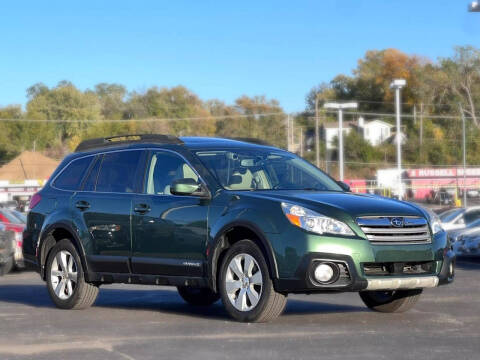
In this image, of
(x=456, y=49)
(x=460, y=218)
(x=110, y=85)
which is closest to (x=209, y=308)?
(x=460, y=218)

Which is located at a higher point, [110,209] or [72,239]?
→ [110,209]

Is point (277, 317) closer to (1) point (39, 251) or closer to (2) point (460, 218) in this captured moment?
(1) point (39, 251)

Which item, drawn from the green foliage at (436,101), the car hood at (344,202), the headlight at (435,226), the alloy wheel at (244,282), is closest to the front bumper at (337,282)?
the alloy wheel at (244,282)

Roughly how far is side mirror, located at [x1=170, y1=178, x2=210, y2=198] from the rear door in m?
0.86

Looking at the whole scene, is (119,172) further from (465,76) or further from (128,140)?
(465,76)

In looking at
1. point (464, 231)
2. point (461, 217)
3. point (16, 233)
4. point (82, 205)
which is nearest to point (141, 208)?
point (82, 205)

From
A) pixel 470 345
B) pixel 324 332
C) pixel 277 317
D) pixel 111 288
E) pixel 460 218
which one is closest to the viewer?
pixel 470 345

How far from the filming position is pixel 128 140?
10500 mm

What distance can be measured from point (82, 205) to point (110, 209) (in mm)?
533

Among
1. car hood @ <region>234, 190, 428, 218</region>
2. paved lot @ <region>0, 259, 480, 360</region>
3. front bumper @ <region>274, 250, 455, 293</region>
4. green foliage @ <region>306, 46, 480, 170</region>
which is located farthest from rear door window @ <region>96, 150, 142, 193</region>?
green foliage @ <region>306, 46, 480, 170</region>

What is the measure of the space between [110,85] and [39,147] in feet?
87.3

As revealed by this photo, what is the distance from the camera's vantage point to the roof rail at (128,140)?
9.95 meters

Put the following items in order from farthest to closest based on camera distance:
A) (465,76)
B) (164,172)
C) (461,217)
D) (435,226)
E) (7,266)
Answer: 1. (465,76)
2. (461,217)
3. (7,266)
4. (164,172)
5. (435,226)

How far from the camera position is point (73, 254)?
10.4 metres
